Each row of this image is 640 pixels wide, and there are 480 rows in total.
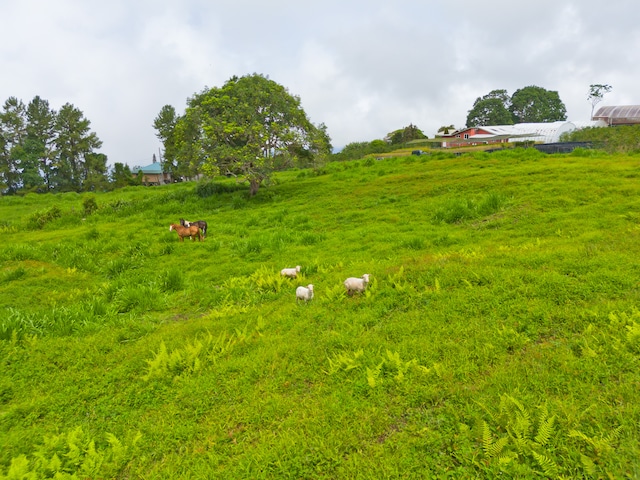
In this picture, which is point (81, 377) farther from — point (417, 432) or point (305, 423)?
point (417, 432)

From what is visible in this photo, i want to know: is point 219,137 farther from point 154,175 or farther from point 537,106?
point 537,106

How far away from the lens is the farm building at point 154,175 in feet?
198

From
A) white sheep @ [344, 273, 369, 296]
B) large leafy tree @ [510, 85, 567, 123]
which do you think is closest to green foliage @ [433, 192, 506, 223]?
white sheep @ [344, 273, 369, 296]

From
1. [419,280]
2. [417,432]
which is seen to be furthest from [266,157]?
[417,432]

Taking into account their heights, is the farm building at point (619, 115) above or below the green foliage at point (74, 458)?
above

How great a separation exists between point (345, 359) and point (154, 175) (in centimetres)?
6859

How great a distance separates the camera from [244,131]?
58.0 feet

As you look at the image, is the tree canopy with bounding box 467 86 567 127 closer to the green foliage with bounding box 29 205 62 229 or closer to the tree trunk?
the tree trunk

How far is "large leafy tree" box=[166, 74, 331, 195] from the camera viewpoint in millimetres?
17703

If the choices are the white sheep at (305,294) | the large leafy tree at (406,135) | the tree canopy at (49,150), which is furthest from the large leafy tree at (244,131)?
the large leafy tree at (406,135)

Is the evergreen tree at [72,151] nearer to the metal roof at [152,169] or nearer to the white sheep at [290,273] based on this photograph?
the metal roof at [152,169]

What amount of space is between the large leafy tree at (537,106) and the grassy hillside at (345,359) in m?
106

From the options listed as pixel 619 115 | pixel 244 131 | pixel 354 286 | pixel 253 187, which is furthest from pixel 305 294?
pixel 619 115

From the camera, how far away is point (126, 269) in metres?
9.64
